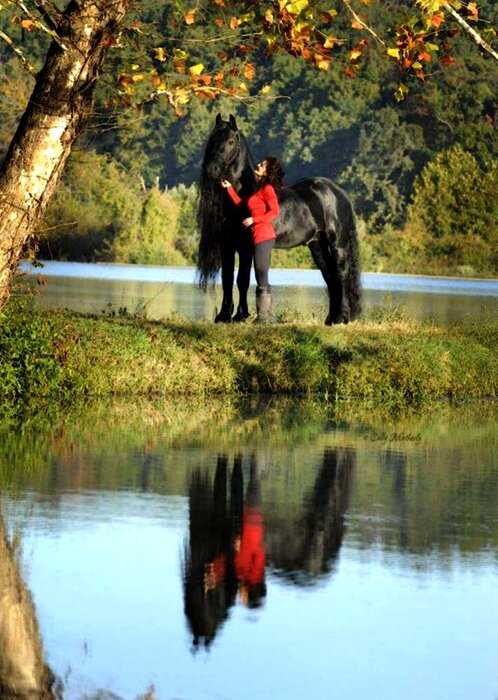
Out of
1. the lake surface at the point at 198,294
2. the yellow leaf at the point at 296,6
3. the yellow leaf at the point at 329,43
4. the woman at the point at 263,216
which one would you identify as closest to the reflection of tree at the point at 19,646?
the yellow leaf at the point at 296,6

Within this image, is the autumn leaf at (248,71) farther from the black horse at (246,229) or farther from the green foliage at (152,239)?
the green foliage at (152,239)

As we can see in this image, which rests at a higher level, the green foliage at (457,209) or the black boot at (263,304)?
the green foliage at (457,209)

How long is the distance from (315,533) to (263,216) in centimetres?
1165

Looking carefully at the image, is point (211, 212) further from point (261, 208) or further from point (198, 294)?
point (198, 294)

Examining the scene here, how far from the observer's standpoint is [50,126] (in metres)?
13.3

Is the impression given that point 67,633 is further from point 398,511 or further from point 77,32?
point 77,32

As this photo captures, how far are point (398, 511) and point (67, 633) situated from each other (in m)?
4.56

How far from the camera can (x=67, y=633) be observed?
8.48 m

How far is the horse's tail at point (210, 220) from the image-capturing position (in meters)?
23.2

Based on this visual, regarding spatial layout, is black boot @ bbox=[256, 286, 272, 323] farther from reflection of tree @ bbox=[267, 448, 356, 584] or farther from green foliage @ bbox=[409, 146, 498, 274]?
green foliage @ bbox=[409, 146, 498, 274]

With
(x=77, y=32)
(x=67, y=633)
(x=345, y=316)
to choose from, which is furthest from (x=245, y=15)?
(x=345, y=316)

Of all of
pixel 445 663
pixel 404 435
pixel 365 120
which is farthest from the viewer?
pixel 365 120

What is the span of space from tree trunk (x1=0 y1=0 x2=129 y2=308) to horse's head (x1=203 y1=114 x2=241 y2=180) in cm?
963

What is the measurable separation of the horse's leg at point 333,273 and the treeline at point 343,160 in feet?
130
